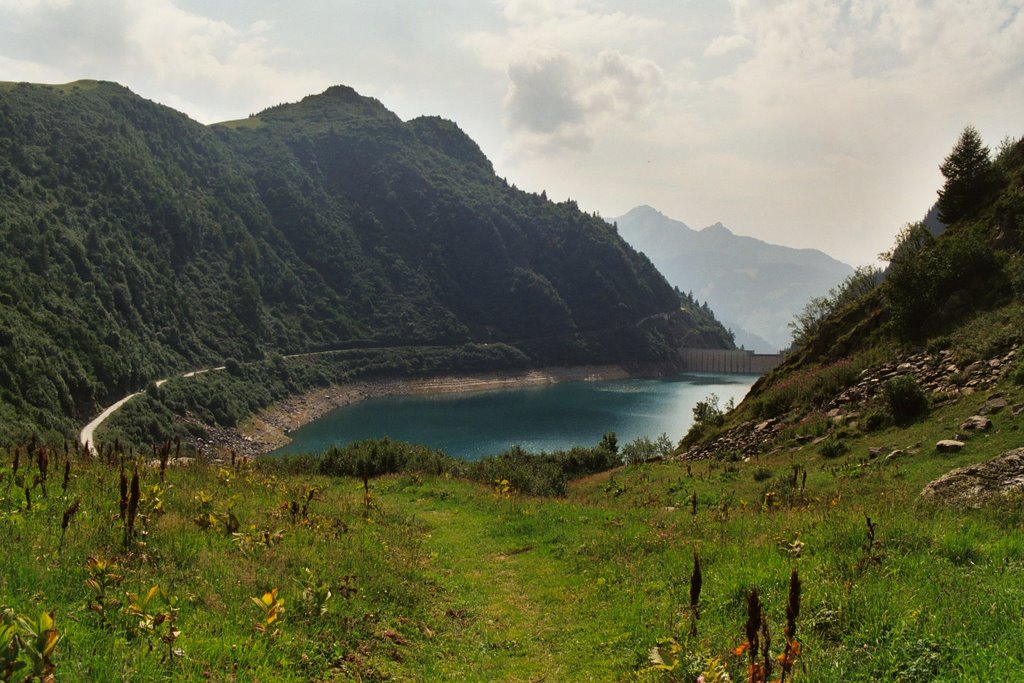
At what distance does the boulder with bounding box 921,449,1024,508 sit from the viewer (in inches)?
375

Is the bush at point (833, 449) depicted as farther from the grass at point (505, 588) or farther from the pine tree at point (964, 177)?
the pine tree at point (964, 177)

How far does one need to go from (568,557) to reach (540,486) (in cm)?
1271

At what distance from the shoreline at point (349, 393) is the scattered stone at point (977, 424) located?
74251 millimetres

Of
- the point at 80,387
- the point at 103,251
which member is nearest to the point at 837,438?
the point at 80,387

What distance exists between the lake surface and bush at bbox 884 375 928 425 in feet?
198

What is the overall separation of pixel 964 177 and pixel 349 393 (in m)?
127

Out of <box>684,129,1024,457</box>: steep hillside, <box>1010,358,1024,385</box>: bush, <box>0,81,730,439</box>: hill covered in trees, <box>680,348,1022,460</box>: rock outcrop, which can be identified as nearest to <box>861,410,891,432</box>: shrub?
<box>684,129,1024,457</box>: steep hillside

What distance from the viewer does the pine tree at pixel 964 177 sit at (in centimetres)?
3250

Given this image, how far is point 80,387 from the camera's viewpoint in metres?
78.7

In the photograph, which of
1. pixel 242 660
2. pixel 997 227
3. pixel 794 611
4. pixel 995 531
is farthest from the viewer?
pixel 997 227

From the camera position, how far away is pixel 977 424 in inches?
636

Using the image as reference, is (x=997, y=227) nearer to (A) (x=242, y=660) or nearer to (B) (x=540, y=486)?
(B) (x=540, y=486)

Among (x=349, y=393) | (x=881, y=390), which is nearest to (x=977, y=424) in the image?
(x=881, y=390)

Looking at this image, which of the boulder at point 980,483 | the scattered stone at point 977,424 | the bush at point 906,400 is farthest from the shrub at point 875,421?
the boulder at point 980,483
